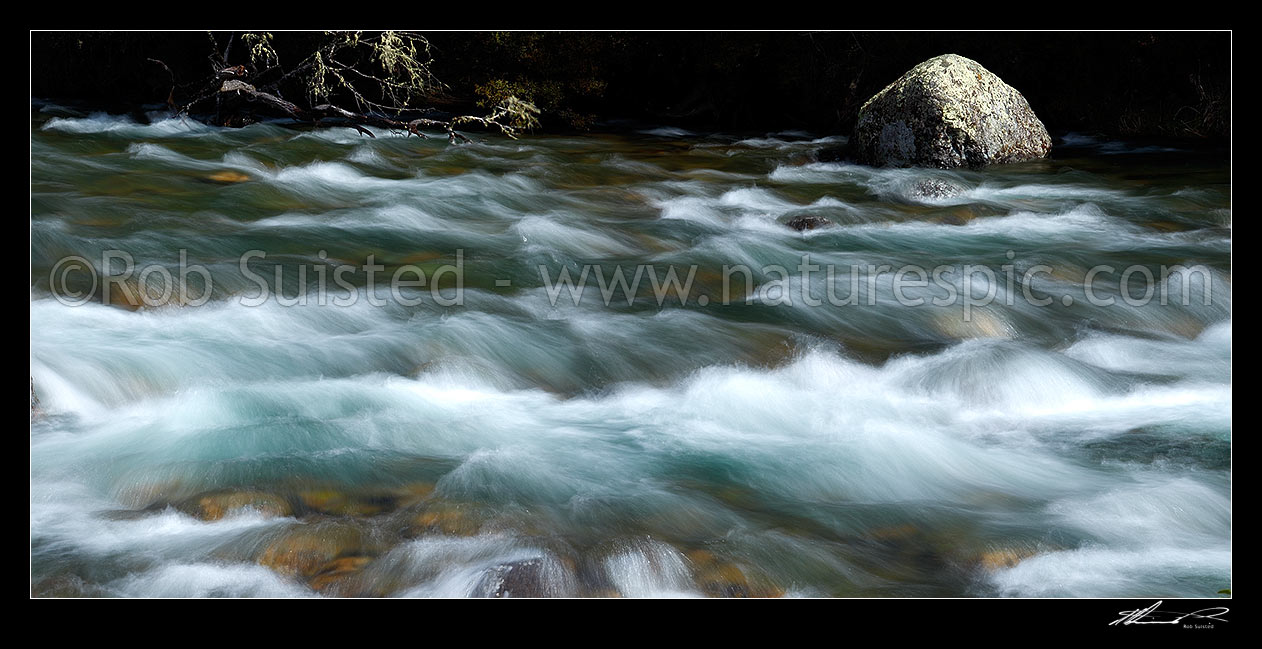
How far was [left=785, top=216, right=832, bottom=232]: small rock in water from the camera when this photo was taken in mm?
8133

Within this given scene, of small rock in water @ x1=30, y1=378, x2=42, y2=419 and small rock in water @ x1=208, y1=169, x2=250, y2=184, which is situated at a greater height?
small rock in water @ x1=208, y1=169, x2=250, y2=184

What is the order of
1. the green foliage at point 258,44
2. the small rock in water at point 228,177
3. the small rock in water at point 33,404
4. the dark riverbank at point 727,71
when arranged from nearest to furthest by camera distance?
1. the small rock in water at point 33,404
2. the small rock in water at point 228,177
3. the green foliage at point 258,44
4. the dark riverbank at point 727,71

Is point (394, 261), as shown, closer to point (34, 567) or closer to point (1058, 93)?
point (34, 567)

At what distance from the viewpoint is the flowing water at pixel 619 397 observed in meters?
3.38

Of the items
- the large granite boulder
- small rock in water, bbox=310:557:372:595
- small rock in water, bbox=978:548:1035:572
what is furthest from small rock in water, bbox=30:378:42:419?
the large granite boulder

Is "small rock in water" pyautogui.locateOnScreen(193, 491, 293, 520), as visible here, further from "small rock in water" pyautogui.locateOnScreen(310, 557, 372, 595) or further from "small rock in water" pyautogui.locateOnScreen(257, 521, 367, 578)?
"small rock in water" pyautogui.locateOnScreen(310, 557, 372, 595)

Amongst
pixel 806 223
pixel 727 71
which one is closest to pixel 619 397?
pixel 806 223

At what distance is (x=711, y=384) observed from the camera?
4.90 meters

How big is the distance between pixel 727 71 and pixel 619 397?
962 centimetres

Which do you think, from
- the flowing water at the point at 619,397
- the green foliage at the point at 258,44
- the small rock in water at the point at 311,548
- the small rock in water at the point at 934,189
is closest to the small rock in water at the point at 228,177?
the flowing water at the point at 619,397

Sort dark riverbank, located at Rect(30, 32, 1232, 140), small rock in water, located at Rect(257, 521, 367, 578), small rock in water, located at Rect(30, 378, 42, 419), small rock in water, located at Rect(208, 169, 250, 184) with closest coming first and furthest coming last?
1. small rock in water, located at Rect(257, 521, 367, 578)
2. small rock in water, located at Rect(30, 378, 42, 419)
3. small rock in water, located at Rect(208, 169, 250, 184)
4. dark riverbank, located at Rect(30, 32, 1232, 140)
